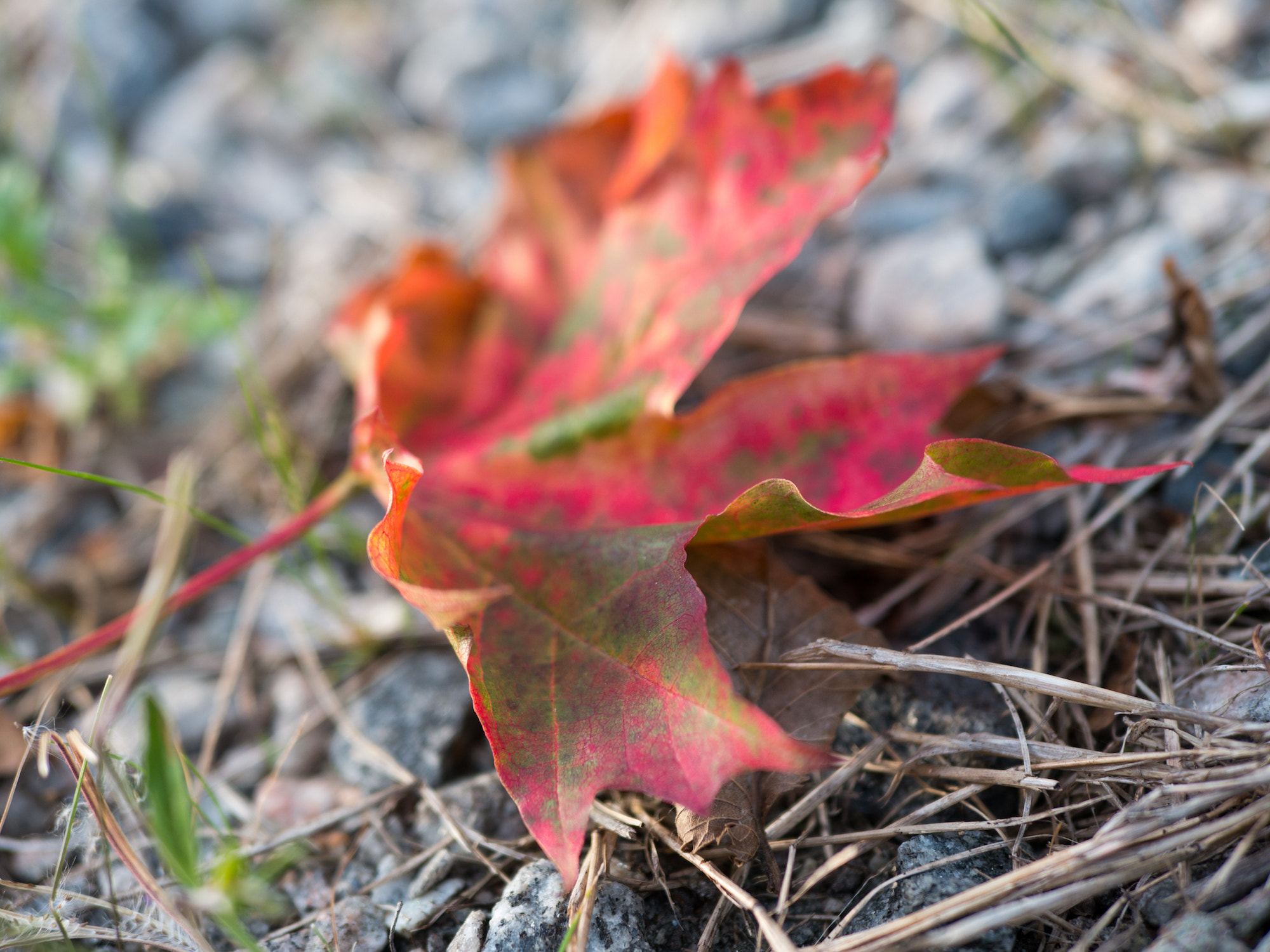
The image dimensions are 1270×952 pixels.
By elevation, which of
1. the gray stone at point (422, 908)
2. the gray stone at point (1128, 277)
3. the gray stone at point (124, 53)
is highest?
the gray stone at point (124, 53)

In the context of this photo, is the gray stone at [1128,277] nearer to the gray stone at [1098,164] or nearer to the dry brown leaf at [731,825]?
the gray stone at [1098,164]

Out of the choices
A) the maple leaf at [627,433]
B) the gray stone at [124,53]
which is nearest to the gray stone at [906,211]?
the maple leaf at [627,433]

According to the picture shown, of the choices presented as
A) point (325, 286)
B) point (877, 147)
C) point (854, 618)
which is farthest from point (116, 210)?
point (854, 618)

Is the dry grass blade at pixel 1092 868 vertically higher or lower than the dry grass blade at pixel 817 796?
higher

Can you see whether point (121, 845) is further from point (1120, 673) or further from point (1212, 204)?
point (1212, 204)

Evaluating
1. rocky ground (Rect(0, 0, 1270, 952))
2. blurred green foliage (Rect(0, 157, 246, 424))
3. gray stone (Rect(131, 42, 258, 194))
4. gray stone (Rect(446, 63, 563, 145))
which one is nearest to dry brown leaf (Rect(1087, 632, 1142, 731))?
rocky ground (Rect(0, 0, 1270, 952))

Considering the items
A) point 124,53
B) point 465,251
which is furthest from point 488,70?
point 124,53
